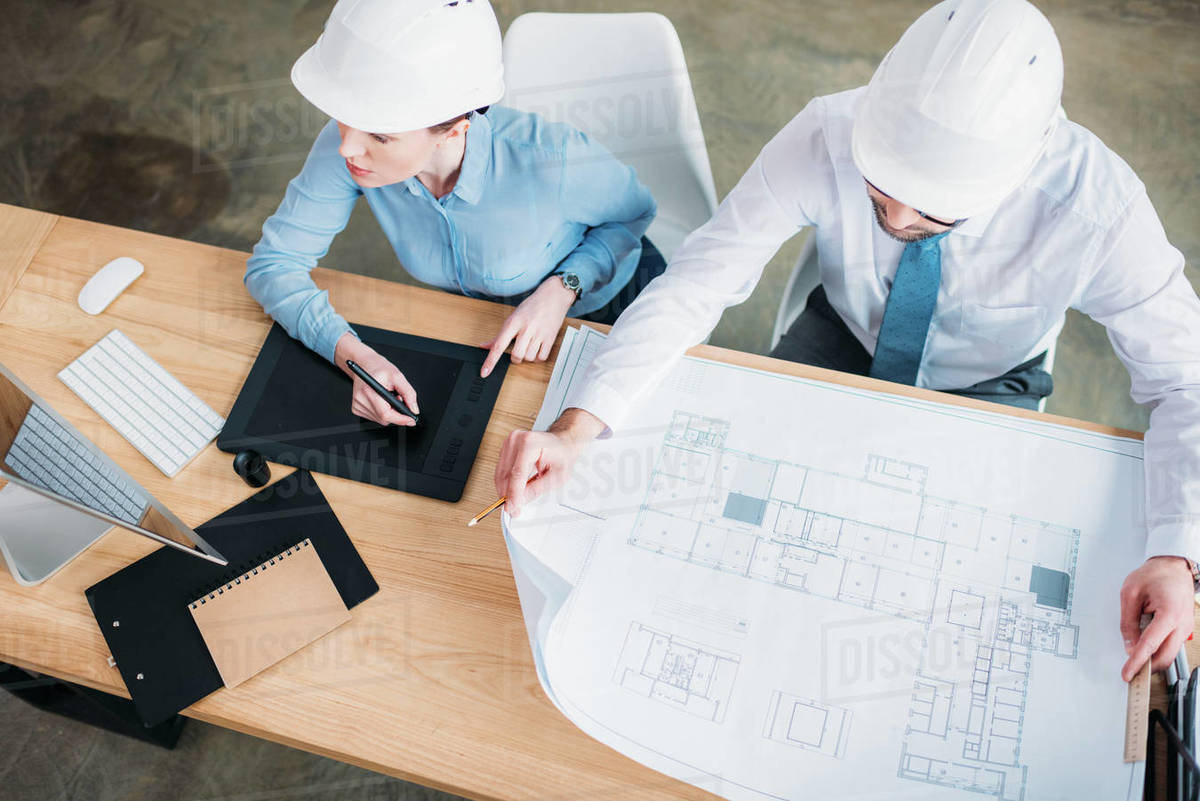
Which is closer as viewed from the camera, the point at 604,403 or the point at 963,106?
the point at 963,106

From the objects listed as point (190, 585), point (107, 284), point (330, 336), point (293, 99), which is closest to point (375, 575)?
point (190, 585)

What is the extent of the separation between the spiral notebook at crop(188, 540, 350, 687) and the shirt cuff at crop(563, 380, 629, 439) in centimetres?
43

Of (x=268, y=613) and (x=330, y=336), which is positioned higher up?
(x=330, y=336)

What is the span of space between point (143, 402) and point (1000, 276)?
1321 millimetres

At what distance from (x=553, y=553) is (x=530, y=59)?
96 centimetres

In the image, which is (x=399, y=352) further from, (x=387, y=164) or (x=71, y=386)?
(x=71, y=386)

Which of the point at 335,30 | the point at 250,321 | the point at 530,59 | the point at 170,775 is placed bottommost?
the point at 170,775

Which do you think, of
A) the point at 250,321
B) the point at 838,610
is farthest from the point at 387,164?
the point at 838,610

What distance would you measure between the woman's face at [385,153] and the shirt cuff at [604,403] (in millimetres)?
422

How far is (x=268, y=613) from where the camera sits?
3.71ft

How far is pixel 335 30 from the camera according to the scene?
110 cm

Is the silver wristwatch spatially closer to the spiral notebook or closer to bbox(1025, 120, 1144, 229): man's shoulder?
the spiral notebook

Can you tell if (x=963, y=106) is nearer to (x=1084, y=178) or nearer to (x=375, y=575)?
(x=1084, y=178)

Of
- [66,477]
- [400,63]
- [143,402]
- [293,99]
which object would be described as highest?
[400,63]
